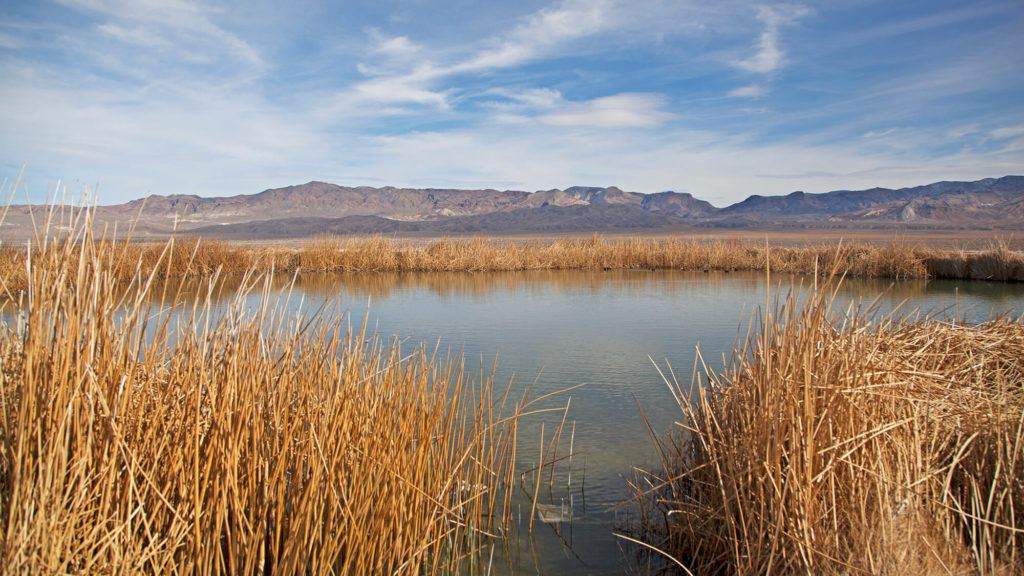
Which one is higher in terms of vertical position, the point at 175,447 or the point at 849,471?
the point at 175,447

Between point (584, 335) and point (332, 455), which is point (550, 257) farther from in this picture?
point (332, 455)

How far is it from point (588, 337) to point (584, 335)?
0.17m

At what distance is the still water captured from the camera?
3.79 m

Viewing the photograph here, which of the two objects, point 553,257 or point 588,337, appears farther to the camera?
point 553,257

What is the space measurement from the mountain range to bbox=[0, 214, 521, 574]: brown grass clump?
3723 inches

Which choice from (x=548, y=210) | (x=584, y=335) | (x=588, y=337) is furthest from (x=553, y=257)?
(x=548, y=210)

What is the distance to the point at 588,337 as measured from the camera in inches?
365

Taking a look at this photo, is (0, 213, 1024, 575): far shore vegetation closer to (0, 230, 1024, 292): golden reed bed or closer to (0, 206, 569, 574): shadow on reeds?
(0, 206, 569, 574): shadow on reeds

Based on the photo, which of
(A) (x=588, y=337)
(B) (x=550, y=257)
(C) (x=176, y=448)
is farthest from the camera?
(B) (x=550, y=257)

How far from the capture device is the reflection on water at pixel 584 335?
3814mm

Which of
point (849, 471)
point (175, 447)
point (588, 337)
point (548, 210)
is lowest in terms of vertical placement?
→ point (588, 337)

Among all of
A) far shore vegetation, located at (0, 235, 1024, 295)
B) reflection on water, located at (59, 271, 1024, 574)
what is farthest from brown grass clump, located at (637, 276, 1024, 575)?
far shore vegetation, located at (0, 235, 1024, 295)

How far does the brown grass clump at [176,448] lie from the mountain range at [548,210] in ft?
310

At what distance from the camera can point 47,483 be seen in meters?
1.72
